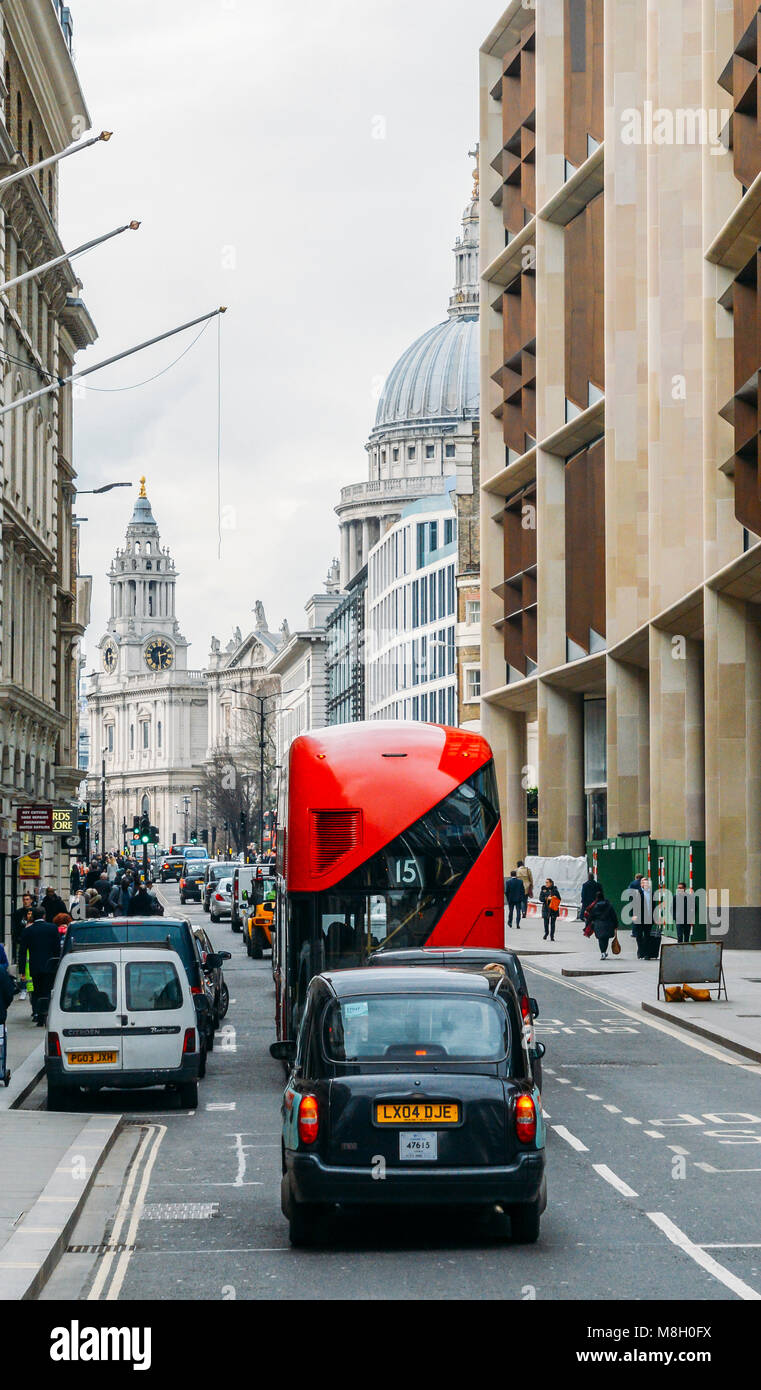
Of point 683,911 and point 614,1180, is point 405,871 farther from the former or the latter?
point 683,911

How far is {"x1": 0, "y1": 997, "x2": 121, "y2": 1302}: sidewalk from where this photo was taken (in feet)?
35.4

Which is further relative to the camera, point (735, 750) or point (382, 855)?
point (735, 750)

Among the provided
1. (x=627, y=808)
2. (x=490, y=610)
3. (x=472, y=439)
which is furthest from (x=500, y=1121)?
(x=472, y=439)

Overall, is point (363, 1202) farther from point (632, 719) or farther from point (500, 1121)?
point (632, 719)

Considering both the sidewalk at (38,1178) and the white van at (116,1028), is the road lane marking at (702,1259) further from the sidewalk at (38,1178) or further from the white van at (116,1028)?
the white van at (116,1028)

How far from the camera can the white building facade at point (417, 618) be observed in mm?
109312

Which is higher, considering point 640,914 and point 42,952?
point 640,914

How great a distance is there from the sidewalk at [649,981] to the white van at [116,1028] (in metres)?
7.09

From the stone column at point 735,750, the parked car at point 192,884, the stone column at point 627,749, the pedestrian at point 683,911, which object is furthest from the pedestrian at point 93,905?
the parked car at point 192,884

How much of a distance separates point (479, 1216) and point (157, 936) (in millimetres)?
10569

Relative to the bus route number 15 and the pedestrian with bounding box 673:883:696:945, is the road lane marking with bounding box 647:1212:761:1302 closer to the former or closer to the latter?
the bus route number 15

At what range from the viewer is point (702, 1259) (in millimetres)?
11227

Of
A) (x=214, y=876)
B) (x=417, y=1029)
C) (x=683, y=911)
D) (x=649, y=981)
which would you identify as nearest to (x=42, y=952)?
(x=649, y=981)

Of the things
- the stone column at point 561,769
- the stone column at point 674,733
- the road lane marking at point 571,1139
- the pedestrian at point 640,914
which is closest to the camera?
the road lane marking at point 571,1139
